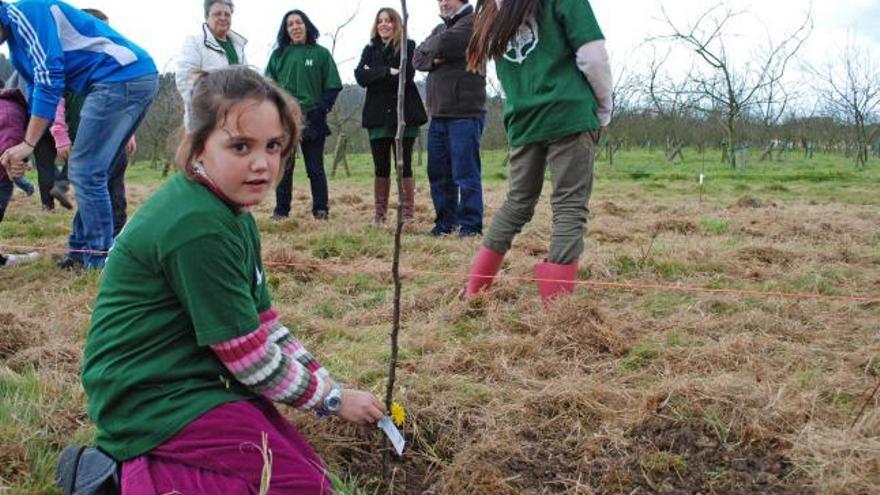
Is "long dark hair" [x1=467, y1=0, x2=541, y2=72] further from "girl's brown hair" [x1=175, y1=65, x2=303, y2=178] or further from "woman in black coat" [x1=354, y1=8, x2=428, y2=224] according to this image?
"woman in black coat" [x1=354, y1=8, x2=428, y2=224]

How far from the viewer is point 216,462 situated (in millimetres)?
1629

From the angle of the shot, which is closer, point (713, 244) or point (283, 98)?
point (283, 98)

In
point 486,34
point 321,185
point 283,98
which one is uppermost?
point 486,34

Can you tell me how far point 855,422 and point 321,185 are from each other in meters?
5.43

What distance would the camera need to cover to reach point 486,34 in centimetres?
332

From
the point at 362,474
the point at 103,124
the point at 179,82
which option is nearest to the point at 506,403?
the point at 362,474

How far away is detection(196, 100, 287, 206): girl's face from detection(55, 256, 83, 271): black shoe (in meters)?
3.32

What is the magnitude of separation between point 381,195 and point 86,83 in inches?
113

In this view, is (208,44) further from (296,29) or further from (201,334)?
(201,334)

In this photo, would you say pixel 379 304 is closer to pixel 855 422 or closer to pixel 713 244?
pixel 855 422

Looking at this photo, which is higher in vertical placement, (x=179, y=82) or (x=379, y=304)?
(x=179, y=82)

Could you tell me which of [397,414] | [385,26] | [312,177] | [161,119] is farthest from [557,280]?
[161,119]

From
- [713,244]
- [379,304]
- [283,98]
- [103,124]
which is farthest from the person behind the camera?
[713,244]

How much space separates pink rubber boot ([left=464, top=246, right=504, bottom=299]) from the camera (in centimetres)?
357
